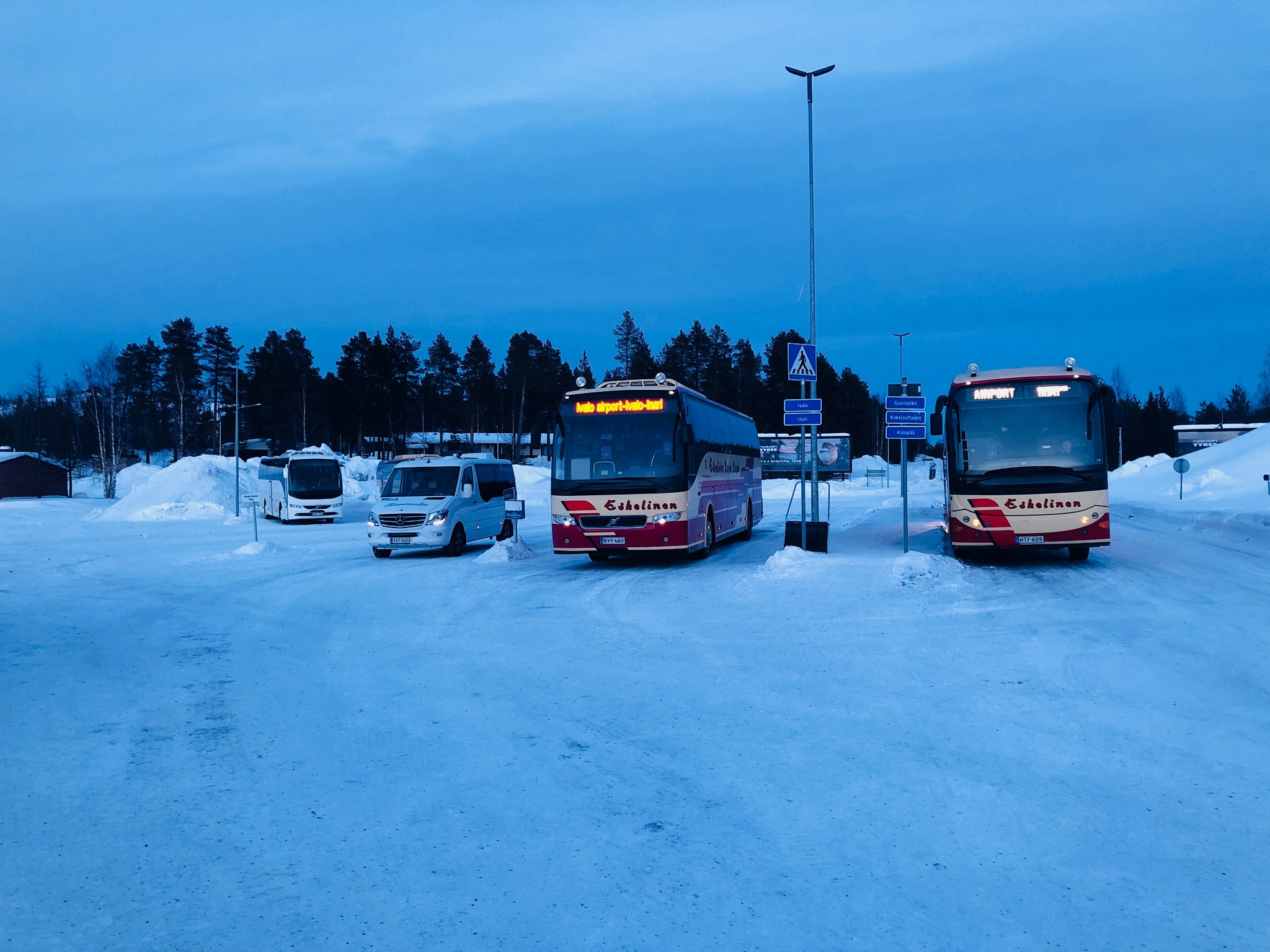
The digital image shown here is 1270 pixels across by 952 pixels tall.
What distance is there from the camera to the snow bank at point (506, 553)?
1959 centimetres

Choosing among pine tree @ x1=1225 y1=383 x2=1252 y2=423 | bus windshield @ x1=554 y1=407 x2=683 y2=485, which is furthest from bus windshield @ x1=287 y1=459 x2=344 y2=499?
pine tree @ x1=1225 y1=383 x2=1252 y2=423

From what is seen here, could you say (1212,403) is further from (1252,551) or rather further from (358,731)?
(358,731)

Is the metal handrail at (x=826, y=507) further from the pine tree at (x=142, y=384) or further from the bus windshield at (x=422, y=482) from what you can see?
the pine tree at (x=142, y=384)

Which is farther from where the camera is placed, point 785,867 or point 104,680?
point 104,680

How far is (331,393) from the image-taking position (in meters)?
91.1

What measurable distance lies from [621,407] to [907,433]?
526 centimetres

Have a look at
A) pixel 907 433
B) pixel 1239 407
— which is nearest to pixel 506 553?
pixel 907 433

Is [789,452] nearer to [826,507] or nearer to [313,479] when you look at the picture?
[826,507]

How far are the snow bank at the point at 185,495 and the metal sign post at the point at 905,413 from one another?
102 ft

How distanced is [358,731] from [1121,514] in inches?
1206

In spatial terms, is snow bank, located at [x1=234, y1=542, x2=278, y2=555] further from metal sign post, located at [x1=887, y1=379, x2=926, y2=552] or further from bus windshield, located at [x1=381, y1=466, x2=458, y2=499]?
metal sign post, located at [x1=887, y1=379, x2=926, y2=552]

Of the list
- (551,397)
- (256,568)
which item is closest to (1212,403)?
(551,397)

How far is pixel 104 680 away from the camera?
8.67 m

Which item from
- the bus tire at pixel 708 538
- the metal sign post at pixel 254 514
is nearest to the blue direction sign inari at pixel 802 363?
the bus tire at pixel 708 538
